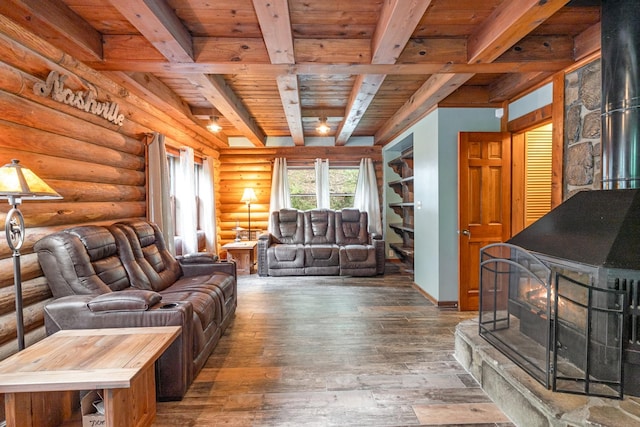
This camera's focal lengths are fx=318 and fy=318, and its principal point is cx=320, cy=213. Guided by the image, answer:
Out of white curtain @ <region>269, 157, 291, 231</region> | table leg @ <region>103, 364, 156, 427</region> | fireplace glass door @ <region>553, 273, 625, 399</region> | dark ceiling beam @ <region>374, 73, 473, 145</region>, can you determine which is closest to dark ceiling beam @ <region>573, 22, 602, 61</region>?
dark ceiling beam @ <region>374, 73, 473, 145</region>

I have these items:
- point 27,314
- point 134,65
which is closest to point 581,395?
point 27,314

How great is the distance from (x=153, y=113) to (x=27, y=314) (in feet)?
8.59

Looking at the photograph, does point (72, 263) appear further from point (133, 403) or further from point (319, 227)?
point (319, 227)

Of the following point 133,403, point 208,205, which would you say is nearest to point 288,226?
point 208,205

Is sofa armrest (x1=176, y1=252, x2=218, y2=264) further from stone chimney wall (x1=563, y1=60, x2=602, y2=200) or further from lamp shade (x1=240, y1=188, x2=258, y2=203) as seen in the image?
stone chimney wall (x1=563, y1=60, x2=602, y2=200)

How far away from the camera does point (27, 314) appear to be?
2031 mm

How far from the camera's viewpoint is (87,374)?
140 cm

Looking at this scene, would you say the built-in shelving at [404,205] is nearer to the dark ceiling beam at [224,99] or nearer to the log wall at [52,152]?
the dark ceiling beam at [224,99]

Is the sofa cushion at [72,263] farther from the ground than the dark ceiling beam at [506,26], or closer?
closer

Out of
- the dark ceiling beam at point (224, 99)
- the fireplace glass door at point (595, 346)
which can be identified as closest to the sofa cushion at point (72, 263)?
the dark ceiling beam at point (224, 99)

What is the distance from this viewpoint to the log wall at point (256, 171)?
667 centimetres

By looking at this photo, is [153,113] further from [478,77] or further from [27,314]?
[478,77]

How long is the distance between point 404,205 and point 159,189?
361 cm

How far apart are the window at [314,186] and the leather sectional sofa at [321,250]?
1.04 metres
